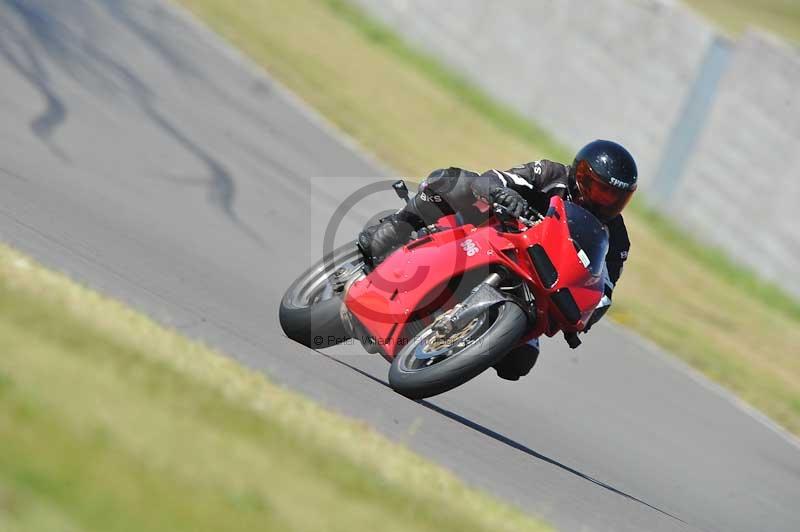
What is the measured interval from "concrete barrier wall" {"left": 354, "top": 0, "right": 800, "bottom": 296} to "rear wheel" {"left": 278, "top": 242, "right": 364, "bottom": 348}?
24.3ft

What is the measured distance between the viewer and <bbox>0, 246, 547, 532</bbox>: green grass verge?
3.37 meters

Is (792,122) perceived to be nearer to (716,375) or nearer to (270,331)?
(716,375)

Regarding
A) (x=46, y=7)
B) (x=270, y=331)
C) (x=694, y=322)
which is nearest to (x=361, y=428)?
(x=270, y=331)

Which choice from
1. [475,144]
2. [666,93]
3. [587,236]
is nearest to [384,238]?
[587,236]

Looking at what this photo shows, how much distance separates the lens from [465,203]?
6812 mm

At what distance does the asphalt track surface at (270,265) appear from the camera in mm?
6184

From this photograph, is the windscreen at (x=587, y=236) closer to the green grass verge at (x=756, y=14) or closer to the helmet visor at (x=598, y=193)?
the helmet visor at (x=598, y=193)

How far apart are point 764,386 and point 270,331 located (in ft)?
17.6

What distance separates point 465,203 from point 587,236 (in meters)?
0.86

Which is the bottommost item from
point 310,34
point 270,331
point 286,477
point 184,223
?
point 310,34

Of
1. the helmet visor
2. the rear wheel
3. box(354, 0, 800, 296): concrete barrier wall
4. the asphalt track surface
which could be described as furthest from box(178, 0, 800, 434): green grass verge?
the helmet visor

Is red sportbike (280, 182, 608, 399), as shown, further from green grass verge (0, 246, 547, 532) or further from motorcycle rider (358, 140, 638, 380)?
green grass verge (0, 246, 547, 532)

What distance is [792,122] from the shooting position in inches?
517

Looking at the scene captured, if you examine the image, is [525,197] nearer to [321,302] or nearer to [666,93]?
[321,302]
